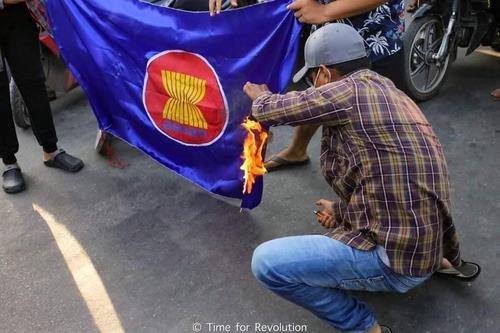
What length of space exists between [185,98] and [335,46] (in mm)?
1091

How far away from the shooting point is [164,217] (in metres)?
3.05

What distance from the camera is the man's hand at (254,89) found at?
7.28ft

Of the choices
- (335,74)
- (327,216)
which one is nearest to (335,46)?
(335,74)

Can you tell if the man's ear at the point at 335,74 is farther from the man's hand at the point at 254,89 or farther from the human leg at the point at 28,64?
the human leg at the point at 28,64

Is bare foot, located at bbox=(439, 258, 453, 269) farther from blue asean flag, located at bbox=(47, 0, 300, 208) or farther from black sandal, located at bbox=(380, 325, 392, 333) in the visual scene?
blue asean flag, located at bbox=(47, 0, 300, 208)

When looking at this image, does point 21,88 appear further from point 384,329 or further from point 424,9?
point 424,9

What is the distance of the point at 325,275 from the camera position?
190cm

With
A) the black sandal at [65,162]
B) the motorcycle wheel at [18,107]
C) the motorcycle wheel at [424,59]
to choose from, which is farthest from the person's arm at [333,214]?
the motorcycle wheel at [18,107]

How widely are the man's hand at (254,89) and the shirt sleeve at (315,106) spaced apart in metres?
0.23

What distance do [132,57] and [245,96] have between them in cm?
79

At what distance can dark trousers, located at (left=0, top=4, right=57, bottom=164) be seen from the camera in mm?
3146

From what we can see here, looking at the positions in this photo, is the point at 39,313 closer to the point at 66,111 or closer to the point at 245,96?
the point at 245,96

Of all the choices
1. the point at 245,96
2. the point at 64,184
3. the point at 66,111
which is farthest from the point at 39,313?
the point at 66,111

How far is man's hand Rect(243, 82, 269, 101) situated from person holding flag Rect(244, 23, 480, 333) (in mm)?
162
